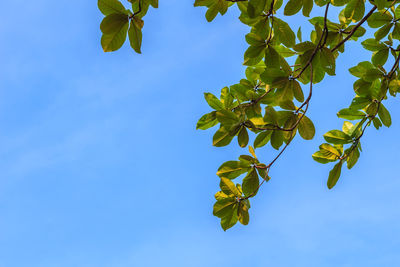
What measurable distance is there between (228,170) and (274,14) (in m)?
1.12

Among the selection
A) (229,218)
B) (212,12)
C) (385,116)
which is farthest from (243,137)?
(385,116)

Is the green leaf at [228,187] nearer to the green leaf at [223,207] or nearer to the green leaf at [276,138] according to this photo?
the green leaf at [223,207]

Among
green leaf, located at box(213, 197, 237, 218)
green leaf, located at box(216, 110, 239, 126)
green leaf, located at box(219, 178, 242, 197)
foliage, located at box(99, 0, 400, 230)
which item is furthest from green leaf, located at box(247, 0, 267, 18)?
green leaf, located at box(213, 197, 237, 218)

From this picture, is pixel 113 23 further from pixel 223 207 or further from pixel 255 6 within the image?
pixel 223 207

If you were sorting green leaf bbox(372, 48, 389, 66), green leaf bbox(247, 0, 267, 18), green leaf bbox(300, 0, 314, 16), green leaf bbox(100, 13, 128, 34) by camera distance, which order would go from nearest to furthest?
green leaf bbox(100, 13, 128, 34), green leaf bbox(247, 0, 267, 18), green leaf bbox(300, 0, 314, 16), green leaf bbox(372, 48, 389, 66)

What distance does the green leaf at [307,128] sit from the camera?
236 centimetres

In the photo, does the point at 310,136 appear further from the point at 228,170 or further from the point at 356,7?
the point at 356,7

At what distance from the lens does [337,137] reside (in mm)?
2586

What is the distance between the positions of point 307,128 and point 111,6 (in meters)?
1.41

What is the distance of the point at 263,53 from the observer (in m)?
2.53

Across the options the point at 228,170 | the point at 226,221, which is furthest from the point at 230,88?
the point at 226,221

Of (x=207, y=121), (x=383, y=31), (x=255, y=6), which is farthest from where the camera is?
(x=383, y=31)

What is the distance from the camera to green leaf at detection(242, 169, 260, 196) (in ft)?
7.68

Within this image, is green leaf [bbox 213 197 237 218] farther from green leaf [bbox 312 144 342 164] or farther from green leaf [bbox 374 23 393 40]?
green leaf [bbox 374 23 393 40]
